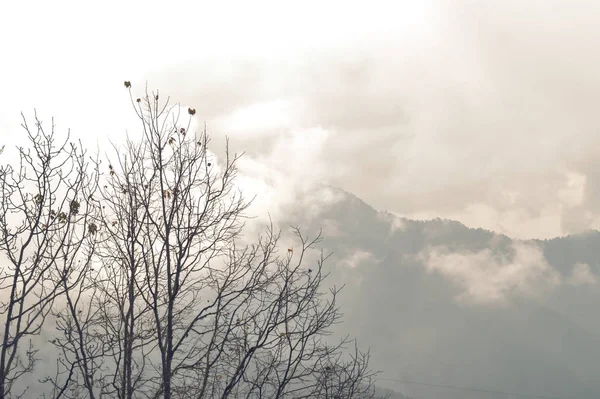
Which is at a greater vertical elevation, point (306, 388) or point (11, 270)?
point (11, 270)

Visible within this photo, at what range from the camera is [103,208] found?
41.6 feet

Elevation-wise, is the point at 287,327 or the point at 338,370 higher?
the point at 287,327

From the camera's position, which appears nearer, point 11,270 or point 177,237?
point 11,270

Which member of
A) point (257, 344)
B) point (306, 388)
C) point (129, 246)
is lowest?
point (306, 388)

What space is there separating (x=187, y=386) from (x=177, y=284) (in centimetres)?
209

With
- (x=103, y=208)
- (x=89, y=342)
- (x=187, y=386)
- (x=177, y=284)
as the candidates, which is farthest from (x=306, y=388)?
(x=103, y=208)

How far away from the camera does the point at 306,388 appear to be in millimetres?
11734

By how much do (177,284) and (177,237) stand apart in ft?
3.28

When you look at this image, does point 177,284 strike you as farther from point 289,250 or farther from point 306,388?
point 306,388

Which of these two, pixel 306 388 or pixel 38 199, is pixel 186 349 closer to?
pixel 306 388

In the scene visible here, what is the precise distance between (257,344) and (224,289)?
1.54m

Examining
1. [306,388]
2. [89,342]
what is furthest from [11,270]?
[306,388]

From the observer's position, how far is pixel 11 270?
11078 millimetres

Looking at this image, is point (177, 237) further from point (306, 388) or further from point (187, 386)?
point (306, 388)
